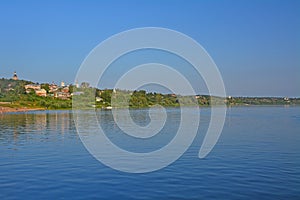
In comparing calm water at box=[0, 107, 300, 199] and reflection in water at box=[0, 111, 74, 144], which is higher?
reflection in water at box=[0, 111, 74, 144]

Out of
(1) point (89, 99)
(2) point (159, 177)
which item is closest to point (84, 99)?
(1) point (89, 99)

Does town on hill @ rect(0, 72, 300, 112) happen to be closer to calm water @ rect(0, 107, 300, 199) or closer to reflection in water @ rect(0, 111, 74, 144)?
reflection in water @ rect(0, 111, 74, 144)

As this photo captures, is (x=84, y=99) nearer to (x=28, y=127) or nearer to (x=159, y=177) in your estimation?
(x=28, y=127)

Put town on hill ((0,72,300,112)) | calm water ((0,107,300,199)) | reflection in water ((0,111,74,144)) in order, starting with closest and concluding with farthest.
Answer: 1. calm water ((0,107,300,199))
2. reflection in water ((0,111,74,144))
3. town on hill ((0,72,300,112))

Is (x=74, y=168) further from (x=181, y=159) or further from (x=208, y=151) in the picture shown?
(x=208, y=151)

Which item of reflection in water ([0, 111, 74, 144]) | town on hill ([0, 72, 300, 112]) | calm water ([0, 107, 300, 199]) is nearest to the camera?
calm water ([0, 107, 300, 199])

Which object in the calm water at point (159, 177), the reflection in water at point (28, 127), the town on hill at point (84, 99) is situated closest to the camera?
the calm water at point (159, 177)

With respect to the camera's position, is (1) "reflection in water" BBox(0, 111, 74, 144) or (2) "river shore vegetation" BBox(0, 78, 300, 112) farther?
(2) "river shore vegetation" BBox(0, 78, 300, 112)

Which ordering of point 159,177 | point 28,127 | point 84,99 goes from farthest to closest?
point 84,99
point 28,127
point 159,177

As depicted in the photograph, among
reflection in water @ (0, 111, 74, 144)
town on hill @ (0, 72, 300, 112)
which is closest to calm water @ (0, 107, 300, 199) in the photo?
reflection in water @ (0, 111, 74, 144)

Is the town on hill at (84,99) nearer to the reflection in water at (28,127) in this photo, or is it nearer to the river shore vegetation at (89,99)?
the river shore vegetation at (89,99)

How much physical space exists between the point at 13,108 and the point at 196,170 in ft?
430

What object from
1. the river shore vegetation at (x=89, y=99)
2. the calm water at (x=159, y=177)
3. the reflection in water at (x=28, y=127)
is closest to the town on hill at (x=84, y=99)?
the river shore vegetation at (x=89, y=99)

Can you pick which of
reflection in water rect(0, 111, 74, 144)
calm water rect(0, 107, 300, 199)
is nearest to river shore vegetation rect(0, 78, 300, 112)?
reflection in water rect(0, 111, 74, 144)
